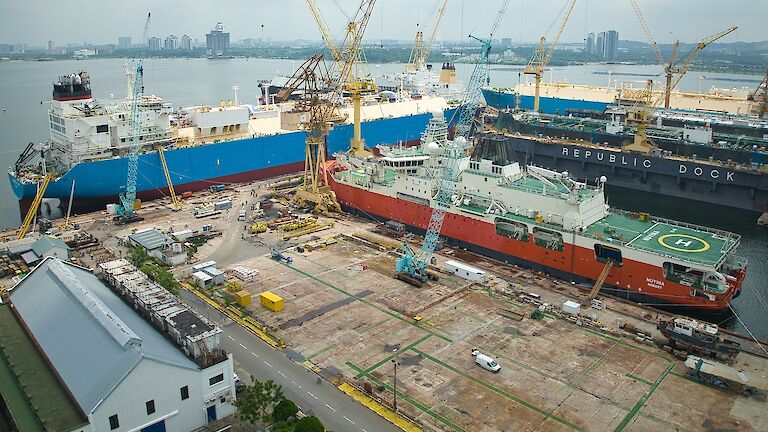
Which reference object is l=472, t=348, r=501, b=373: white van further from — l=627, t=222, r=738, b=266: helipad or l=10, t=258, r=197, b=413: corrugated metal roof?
l=627, t=222, r=738, b=266: helipad

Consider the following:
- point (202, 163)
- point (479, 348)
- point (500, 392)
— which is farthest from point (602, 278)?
point (202, 163)

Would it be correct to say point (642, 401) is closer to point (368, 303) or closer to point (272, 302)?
point (368, 303)

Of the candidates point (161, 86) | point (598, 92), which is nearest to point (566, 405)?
point (598, 92)

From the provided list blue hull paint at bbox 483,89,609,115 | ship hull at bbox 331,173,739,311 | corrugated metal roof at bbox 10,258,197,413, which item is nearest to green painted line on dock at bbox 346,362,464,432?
corrugated metal roof at bbox 10,258,197,413

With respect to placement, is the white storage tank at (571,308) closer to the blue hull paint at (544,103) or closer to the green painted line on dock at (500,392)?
the green painted line on dock at (500,392)

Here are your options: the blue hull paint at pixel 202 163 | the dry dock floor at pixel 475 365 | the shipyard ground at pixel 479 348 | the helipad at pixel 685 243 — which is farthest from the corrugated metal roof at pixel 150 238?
the helipad at pixel 685 243

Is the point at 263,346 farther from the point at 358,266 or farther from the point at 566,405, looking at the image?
the point at 566,405
